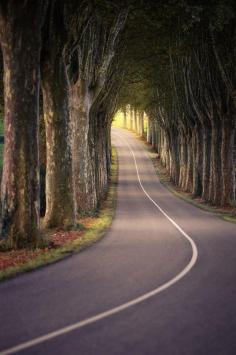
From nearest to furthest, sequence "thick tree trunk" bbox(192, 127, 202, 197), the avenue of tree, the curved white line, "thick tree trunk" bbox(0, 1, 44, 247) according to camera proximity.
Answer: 1. the curved white line
2. "thick tree trunk" bbox(0, 1, 44, 247)
3. the avenue of tree
4. "thick tree trunk" bbox(192, 127, 202, 197)

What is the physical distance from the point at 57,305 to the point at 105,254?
208 inches

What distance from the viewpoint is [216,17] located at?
2050 cm

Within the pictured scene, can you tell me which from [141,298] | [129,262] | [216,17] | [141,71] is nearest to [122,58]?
[141,71]

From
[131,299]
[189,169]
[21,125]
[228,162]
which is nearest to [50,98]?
[21,125]

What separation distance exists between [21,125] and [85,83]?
10576mm

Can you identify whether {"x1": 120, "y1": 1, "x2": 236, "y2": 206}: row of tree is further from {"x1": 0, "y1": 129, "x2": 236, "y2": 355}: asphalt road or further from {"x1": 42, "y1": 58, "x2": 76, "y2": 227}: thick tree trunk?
{"x1": 0, "y1": 129, "x2": 236, "y2": 355}: asphalt road

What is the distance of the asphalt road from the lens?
22.6ft

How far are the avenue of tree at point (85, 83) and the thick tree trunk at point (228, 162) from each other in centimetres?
6

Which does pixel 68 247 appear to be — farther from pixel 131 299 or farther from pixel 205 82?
pixel 205 82

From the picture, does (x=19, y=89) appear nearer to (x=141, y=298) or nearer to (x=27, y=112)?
(x=27, y=112)

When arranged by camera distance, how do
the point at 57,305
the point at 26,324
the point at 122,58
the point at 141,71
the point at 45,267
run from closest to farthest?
1. the point at 26,324
2. the point at 57,305
3. the point at 45,267
4. the point at 122,58
5. the point at 141,71

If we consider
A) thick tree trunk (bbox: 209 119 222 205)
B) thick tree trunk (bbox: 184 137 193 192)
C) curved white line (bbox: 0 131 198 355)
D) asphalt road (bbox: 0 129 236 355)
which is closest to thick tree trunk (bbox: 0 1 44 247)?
asphalt road (bbox: 0 129 236 355)

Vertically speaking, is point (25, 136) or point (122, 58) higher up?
point (122, 58)

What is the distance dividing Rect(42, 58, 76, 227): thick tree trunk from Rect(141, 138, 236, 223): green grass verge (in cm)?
893
